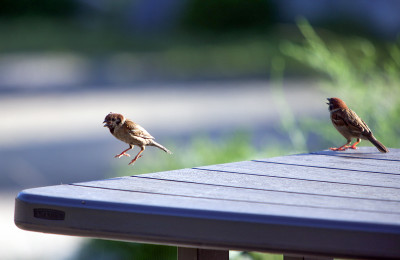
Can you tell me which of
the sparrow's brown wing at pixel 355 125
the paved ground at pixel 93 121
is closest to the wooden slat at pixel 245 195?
the sparrow's brown wing at pixel 355 125

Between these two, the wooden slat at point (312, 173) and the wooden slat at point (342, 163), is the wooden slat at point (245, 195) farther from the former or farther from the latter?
the wooden slat at point (342, 163)

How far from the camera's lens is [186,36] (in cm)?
2314

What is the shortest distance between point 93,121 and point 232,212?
32.8 feet

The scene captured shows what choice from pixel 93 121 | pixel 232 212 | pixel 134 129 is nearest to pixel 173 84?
pixel 93 121

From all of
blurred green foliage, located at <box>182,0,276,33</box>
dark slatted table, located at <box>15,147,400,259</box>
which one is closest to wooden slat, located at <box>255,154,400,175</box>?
dark slatted table, located at <box>15,147,400,259</box>

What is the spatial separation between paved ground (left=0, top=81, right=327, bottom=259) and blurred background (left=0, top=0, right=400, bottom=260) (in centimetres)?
2

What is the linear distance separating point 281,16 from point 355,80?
61.8 ft

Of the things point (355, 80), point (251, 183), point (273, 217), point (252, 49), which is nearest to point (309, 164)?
point (251, 183)

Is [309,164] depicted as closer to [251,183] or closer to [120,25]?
[251,183]

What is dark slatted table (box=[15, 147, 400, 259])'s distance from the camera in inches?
73.1

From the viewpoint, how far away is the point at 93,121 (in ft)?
38.7

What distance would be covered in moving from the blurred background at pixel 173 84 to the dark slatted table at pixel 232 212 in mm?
2011

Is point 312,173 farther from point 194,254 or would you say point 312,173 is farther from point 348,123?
point 348,123

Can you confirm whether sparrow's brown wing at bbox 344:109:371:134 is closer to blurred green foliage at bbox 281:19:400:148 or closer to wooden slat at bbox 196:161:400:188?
wooden slat at bbox 196:161:400:188
